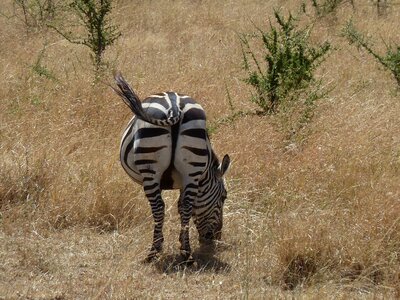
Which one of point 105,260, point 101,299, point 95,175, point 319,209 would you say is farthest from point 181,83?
point 101,299

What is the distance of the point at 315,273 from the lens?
466 cm

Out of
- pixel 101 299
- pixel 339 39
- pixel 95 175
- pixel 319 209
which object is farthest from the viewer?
pixel 339 39

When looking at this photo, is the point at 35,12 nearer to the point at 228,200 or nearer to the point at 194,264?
the point at 228,200

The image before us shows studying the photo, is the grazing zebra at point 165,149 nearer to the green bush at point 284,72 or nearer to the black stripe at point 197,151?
the black stripe at point 197,151

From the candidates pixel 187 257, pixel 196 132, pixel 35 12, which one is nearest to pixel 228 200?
pixel 187 257

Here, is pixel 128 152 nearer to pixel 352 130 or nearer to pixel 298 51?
pixel 352 130

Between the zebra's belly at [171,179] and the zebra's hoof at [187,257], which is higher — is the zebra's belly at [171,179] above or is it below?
above

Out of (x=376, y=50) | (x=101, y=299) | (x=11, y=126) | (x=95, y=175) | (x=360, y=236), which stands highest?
(x=376, y=50)

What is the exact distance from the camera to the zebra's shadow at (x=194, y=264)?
194 inches

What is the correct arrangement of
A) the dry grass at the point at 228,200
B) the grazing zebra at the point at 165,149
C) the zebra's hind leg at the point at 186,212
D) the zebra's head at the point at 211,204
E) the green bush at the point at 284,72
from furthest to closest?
the green bush at the point at 284,72 < the zebra's head at the point at 211,204 < the zebra's hind leg at the point at 186,212 < the grazing zebra at the point at 165,149 < the dry grass at the point at 228,200

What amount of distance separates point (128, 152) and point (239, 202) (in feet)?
4.51

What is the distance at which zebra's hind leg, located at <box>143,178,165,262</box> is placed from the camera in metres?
4.86

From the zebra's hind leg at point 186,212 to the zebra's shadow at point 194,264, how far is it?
5 cm

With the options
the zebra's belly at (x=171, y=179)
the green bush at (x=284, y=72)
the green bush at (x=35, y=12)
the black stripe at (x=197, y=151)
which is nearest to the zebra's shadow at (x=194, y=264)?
the zebra's belly at (x=171, y=179)
